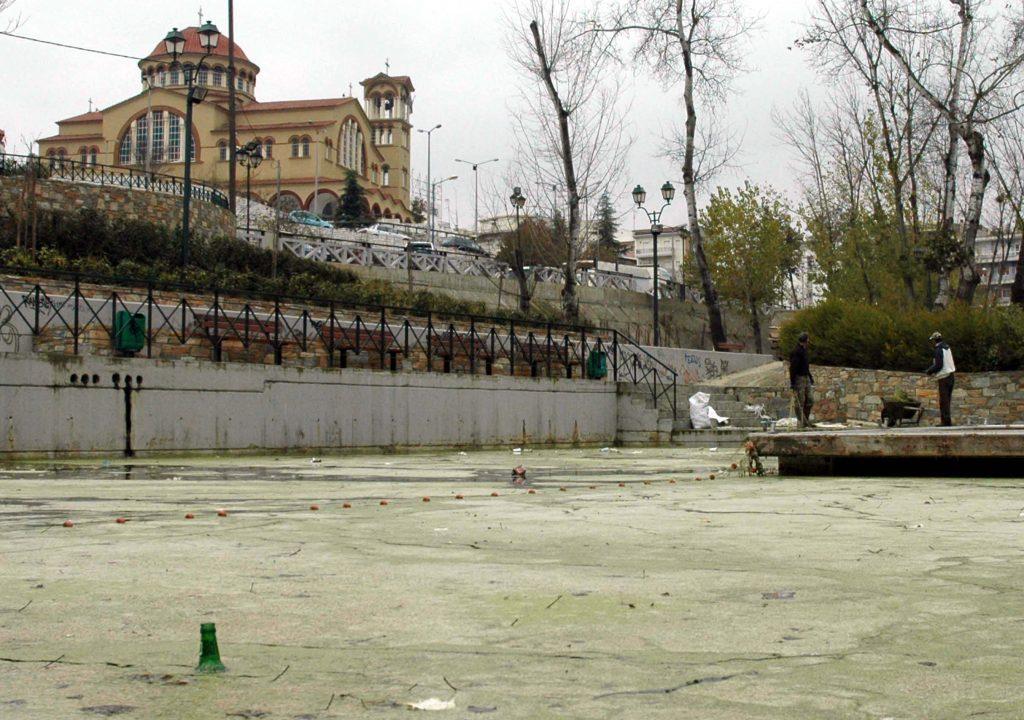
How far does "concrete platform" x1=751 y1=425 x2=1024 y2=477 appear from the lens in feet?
35.1

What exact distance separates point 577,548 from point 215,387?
12.9 m

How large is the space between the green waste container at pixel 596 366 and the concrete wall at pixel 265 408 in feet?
5.74

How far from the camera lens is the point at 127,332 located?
1745 centimetres

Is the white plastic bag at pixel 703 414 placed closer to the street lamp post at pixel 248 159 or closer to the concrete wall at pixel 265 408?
the concrete wall at pixel 265 408

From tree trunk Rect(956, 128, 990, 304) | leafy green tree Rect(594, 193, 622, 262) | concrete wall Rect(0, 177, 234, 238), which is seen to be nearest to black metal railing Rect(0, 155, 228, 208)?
concrete wall Rect(0, 177, 234, 238)

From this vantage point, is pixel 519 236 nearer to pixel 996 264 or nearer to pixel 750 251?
pixel 750 251

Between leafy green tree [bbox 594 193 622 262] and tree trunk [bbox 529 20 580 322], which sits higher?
leafy green tree [bbox 594 193 622 262]

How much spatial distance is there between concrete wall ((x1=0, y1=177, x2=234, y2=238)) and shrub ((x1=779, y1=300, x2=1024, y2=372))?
19391mm

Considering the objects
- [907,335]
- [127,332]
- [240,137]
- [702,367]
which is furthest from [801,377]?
[240,137]

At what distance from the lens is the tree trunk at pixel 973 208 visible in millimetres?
32094

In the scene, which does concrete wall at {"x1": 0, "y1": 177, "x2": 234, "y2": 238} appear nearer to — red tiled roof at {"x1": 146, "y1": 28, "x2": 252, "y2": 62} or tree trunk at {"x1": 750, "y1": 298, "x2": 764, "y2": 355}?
tree trunk at {"x1": 750, "y1": 298, "x2": 764, "y2": 355}

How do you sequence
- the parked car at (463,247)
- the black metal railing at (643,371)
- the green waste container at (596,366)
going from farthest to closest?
the parked car at (463,247)
the black metal railing at (643,371)
the green waste container at (596,366)

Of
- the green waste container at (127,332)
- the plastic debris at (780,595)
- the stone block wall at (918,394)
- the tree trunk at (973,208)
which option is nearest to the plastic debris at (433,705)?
the plastic debris at (780,595)

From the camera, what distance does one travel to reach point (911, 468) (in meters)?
11.6
